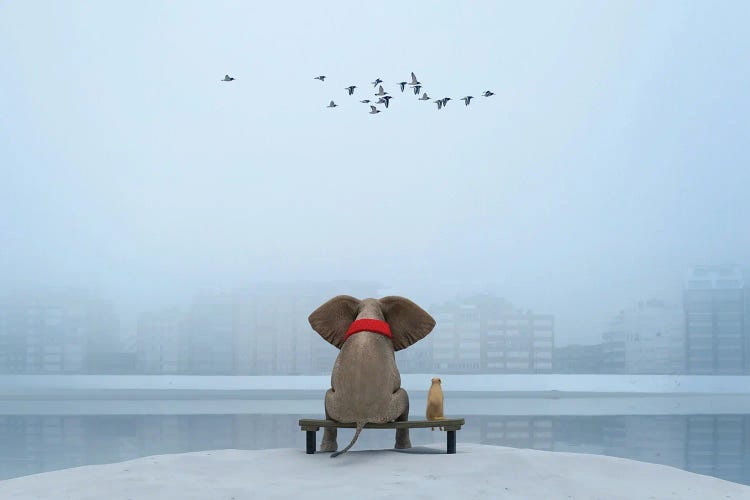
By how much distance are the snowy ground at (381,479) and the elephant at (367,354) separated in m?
0.45

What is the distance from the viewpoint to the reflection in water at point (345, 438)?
1445cm

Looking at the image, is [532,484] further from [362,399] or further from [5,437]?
[5,437]

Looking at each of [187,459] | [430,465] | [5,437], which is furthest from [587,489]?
[5,437]

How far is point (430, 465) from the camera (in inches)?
346

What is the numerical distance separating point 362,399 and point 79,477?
2889mm

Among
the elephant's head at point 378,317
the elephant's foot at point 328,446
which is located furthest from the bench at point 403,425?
the elephant's head at point 378,317

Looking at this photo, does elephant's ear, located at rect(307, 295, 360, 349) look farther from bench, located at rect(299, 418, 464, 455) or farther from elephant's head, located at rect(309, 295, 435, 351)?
bench, located at rect(299, 418, 464, 455)

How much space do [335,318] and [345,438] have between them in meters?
7.72

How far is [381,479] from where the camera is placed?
27.0ft

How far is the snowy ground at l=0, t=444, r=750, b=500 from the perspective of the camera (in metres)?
7.90

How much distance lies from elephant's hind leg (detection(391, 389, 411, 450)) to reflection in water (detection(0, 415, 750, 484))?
3.81 feet

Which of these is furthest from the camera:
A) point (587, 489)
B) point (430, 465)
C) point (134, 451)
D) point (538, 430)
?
point (538, 430)

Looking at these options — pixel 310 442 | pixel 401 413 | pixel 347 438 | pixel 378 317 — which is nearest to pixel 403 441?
pixel 401 413

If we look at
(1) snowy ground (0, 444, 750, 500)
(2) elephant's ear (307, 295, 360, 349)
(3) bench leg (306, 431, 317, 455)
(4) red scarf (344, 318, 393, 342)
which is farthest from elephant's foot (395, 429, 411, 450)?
(2) elephant's ear (307, 295, 360, 349)
